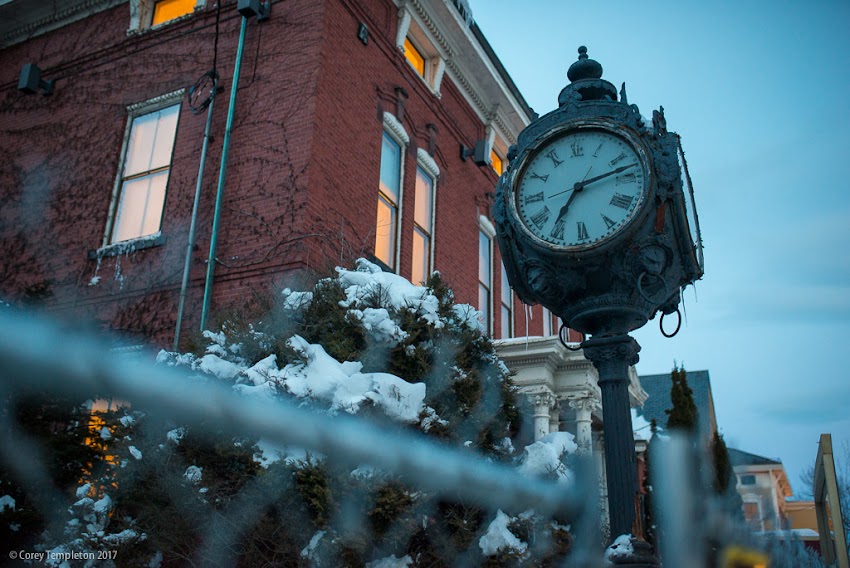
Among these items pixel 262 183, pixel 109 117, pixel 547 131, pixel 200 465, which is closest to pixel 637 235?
pixel 547 131

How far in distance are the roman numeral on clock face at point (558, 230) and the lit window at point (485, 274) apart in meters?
9.47

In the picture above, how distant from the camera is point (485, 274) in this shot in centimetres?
1384

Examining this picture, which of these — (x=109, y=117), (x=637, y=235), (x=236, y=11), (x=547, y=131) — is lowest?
(x=637, y=235)

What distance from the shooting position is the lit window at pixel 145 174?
945 cm

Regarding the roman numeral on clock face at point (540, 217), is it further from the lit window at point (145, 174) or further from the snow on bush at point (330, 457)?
the lit window at point (145, 174)

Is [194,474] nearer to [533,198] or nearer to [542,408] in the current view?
[533,198]

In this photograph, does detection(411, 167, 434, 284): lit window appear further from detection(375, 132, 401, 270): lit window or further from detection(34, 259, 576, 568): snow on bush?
detection(34, 259, 576, 568): snow on bush

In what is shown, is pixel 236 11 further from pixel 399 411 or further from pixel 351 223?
pixel 399 411

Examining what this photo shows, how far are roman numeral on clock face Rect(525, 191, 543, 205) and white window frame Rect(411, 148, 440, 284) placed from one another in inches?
290

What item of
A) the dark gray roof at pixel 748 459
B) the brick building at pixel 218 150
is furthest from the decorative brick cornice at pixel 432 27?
the dark gray roof at pixel 748 459

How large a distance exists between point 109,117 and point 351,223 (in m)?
4.06

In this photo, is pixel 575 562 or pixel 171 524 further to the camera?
pixel 575 562

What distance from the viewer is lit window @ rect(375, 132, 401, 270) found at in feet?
33.4

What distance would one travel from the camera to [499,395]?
5336 mm
